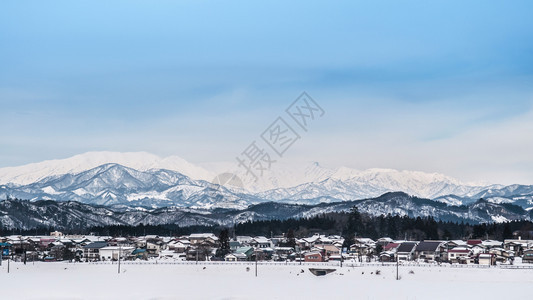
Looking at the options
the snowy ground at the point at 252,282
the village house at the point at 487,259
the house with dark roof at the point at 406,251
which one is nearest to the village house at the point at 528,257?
the village house at the point at 487,259

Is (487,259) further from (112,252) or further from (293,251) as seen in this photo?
(112,252)

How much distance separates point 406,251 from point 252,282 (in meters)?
34.4

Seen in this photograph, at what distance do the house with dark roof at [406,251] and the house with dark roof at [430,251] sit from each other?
1.81 feet

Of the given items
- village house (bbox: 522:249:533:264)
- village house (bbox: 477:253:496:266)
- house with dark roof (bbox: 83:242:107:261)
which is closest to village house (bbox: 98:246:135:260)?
house with dark roof (bbox: 83:242:107:261)

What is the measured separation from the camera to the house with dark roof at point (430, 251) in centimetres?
7638

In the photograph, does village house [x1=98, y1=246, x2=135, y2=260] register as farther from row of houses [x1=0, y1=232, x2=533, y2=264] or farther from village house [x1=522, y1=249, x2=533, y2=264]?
village house [x1=522, y1=249, x2=533, y2=264]

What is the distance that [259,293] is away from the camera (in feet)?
142

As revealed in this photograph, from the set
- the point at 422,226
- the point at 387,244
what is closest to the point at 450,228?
the point at 422,226

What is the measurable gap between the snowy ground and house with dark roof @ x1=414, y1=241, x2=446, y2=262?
647 inches

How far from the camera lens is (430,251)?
77.8 meters

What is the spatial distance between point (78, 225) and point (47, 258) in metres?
114

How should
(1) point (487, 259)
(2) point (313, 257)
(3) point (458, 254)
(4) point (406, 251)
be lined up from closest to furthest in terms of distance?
(1) point (487, 259) < (2) point (313, 257) < (3) point (458, 254) < (4) point (406, 251)

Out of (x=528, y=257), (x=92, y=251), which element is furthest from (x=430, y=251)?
(x=92, y=251)

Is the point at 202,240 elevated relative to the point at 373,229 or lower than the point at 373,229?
lower
